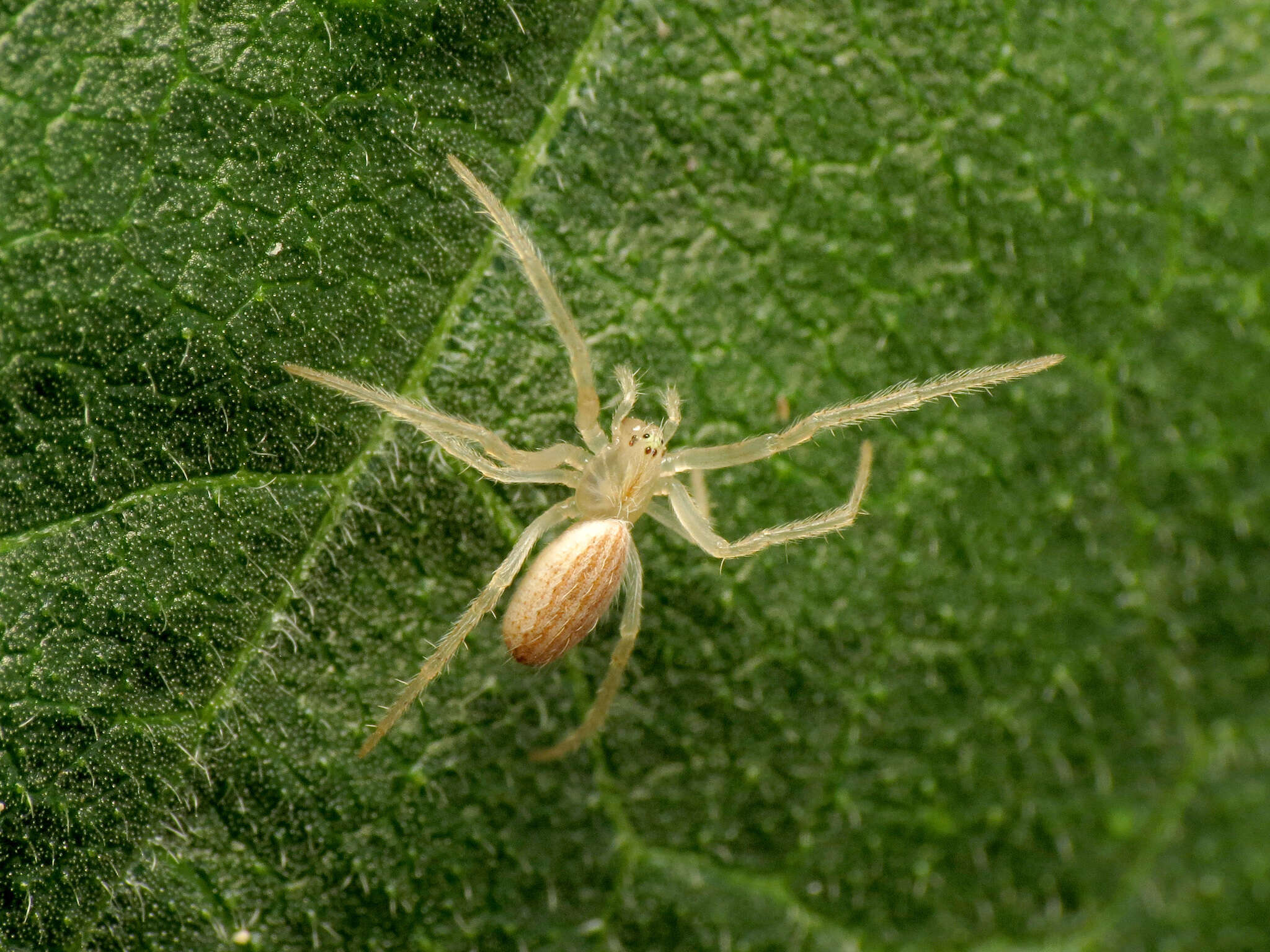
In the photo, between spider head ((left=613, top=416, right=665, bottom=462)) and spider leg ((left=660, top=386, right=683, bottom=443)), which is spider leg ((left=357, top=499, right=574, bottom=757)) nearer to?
spider head ((left=613, top=416, right=665, bottom=462))

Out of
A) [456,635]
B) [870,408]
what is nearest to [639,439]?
[870,408]

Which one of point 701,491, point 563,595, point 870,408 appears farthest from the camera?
point 701,491

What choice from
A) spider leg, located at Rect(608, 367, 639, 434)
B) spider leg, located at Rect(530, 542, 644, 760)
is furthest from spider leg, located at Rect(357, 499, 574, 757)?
spider leg, located at Rect(608, 367, 639, 434)

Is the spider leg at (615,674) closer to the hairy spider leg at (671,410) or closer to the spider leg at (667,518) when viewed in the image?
the spider leg at (667,518)

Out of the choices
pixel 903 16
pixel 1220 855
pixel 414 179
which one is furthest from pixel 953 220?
pixel 1220 855

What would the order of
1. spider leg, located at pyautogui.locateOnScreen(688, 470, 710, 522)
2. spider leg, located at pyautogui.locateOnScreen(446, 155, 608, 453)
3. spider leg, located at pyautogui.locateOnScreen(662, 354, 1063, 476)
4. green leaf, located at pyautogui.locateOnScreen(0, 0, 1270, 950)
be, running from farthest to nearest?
spider leg, located at pyautogui.locateOnScreen(688, 470, 710, 522) < spider leg, located at pyautogui.locateOnScreen(662, 354, 1063, 476) < spider leg, located at pyautogui.locateOnScreen(446, 155, 608, 453) < green leaf, located at pyautogui.locateOnScreen(0, 0, 1270, 950)

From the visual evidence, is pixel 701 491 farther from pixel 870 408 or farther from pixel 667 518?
pixel 870 408
